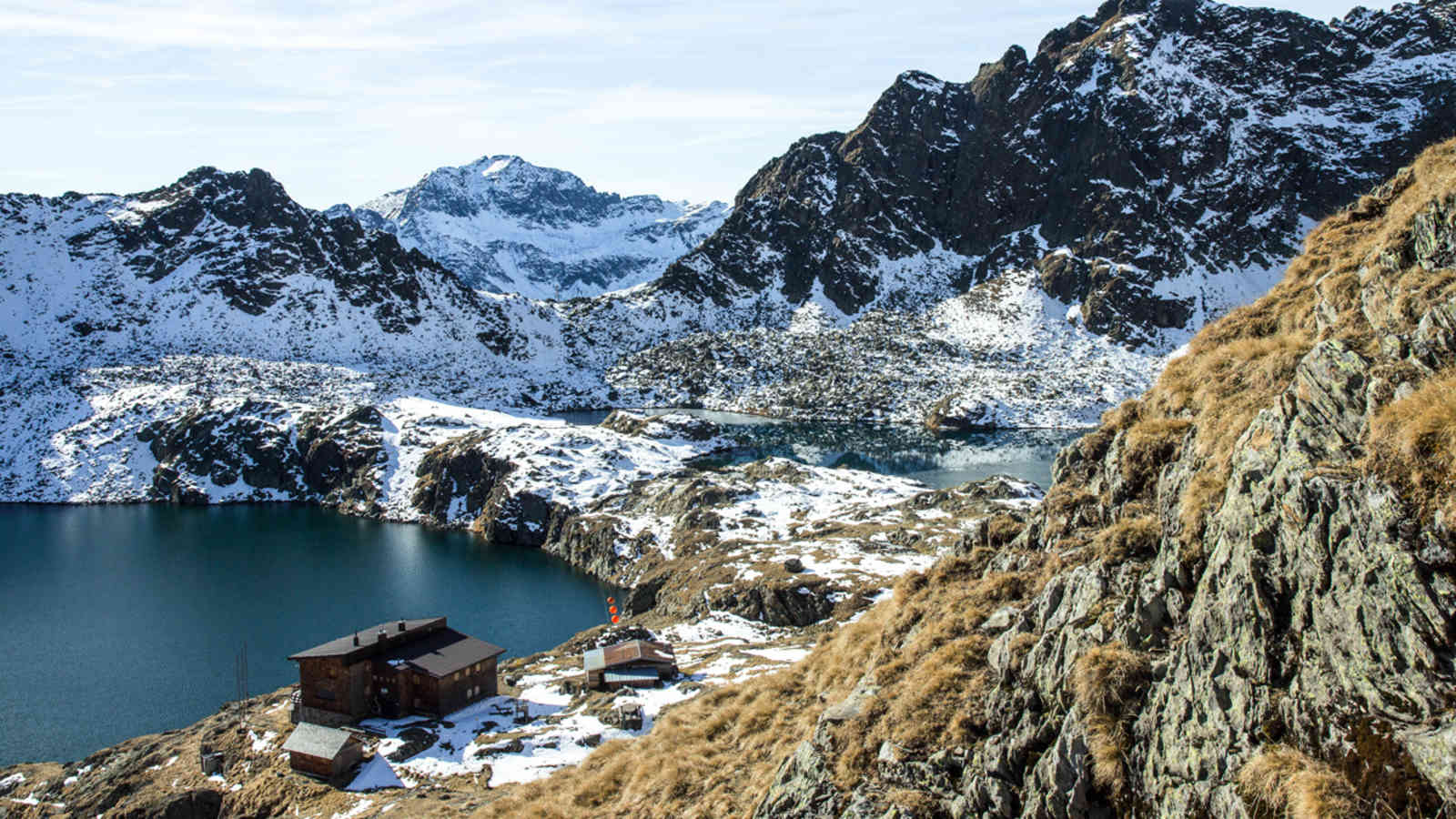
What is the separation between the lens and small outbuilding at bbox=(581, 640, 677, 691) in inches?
1585

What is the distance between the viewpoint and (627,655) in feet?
135

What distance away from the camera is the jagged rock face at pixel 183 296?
6521 inches

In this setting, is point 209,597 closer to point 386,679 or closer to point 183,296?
point 386,679

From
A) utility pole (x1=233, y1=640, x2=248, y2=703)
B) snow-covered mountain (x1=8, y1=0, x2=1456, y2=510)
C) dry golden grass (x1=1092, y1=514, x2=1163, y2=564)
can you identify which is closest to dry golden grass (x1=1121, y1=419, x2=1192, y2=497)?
dry golden grass (x1=1092, y1=514, x2=1163, y2=564)

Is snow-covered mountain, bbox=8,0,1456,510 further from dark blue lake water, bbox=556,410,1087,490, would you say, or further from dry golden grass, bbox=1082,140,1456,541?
dry golden grass, bbox=1082,140,1456,541

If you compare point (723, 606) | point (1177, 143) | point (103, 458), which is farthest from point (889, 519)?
point (1177, 143)

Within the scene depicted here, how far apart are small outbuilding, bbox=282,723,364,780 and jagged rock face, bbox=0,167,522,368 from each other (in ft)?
511

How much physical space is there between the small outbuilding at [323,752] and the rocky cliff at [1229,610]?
2162 centimetres

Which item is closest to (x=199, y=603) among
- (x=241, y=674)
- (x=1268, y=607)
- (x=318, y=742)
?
→ (x=241, y=674)

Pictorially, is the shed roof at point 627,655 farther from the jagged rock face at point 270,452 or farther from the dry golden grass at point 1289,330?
the jagged rock face at point 270,452

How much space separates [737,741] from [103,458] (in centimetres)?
14067

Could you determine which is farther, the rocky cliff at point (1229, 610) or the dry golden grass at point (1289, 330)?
the dry golden grass at point (1289, 330)

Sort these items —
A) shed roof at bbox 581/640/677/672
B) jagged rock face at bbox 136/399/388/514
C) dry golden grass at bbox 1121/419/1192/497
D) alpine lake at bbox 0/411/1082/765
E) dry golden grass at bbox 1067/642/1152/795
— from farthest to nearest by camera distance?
jagged rock face at bbox 136/399/388/514 → alpine lake at bbox 0/411/1082/765 → shed roof at bbox 581/640/677/672 → dry golden grass at bbox 1121/419/1192/497 → dry golden grass at bbox 1067/642/1152/795

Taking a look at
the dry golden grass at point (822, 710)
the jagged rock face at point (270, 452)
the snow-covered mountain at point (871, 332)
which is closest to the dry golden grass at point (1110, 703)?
the dry golden grass at point (822, 710)
